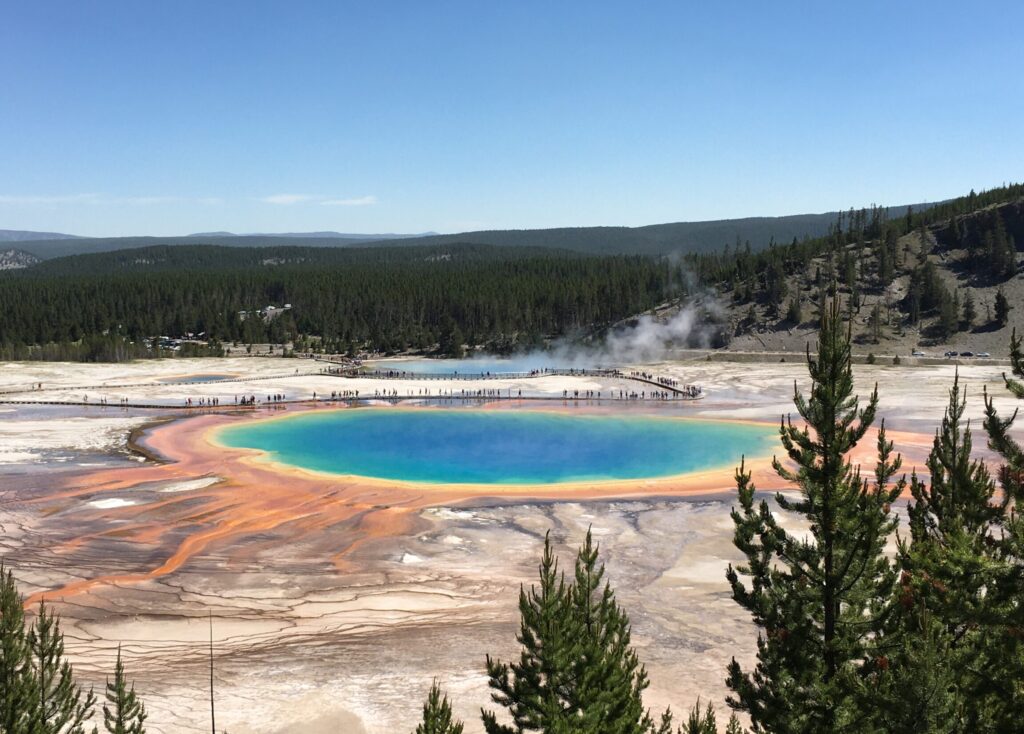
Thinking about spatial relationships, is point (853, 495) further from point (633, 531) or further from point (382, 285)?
point (382, 285)

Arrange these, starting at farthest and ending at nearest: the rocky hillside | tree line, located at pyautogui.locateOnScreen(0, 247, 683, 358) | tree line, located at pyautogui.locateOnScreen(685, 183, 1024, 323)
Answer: tree line, located at pyautogui.locateOnScreen(0, 247, 683, 358), tree line, located at pyautogui.locateOnScreen(685, 183, 1024, 323), the rocky hillside

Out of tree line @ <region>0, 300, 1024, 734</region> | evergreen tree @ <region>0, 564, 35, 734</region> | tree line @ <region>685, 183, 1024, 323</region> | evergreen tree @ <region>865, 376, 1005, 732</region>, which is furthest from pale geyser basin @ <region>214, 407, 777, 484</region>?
tree line @ <region>685, 183, 1024, 323</region>

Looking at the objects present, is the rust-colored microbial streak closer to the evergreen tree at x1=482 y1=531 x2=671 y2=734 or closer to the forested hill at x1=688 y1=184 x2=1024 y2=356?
the evergreen tree at x1=482 y1=531 x2=671 y2=734

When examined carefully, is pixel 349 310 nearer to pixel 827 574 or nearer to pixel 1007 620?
pixel 827 574

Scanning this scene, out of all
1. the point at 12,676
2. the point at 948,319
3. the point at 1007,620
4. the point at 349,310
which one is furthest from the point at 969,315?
the point at 12,676

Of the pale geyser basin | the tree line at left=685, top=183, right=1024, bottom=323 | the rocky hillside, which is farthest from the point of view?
the tree line at left=685, top=183, right=1024, bottom=323

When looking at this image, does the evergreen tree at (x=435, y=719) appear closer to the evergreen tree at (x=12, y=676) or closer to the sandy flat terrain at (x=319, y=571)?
the evergreen tree at (x=12, y=676)

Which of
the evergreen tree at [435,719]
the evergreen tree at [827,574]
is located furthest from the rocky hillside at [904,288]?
the evergreen tree at [435,719]
